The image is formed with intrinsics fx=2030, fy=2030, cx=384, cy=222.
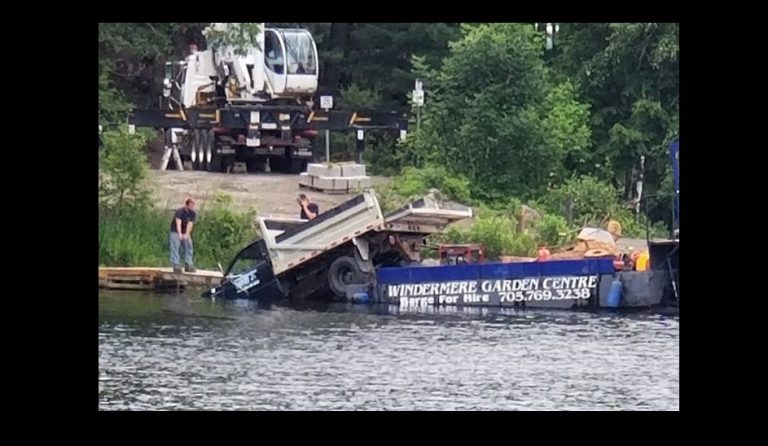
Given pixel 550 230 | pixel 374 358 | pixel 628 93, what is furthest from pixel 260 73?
pixel 374 358

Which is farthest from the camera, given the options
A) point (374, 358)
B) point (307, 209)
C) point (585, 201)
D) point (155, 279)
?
point (585, 201)

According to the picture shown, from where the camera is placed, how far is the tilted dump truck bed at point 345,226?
11211mm

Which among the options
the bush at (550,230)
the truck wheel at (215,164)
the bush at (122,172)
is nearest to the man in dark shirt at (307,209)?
the truck wheel at (215,164)

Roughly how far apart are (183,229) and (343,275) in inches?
47.8

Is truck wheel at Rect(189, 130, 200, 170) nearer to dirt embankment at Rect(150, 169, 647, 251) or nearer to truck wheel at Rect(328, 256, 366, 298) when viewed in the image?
dirt embankment at Rect(150, 169, 647, 251)

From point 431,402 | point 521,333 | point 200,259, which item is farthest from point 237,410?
point 200,259

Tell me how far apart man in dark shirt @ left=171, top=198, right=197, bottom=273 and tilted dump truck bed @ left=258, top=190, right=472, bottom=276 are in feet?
2.17

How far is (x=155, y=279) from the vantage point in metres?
11.8

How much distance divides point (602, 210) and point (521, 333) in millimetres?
1697

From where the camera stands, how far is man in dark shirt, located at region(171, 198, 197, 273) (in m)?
12.0

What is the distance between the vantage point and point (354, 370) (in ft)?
31.9

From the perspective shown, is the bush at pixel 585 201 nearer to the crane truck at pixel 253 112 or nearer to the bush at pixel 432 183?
the bush at pixel 432 183

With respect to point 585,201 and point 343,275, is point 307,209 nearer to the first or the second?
point 343,275

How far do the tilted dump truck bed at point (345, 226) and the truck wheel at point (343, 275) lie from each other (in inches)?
4.1
